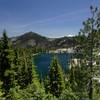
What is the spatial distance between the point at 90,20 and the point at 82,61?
4.11m

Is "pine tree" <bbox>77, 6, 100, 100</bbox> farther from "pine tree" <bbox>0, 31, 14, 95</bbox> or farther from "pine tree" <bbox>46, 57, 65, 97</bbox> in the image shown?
"pine tree" <bbox>46, 57, 65, 97</bbox>

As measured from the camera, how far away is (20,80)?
6278cm

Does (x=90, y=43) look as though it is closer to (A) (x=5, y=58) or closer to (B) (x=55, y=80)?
(A) (x=5, y=58)

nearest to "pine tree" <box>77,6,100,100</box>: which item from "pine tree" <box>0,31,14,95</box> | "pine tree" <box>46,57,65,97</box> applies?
"pine tree" <box>0,31,14,95</box>

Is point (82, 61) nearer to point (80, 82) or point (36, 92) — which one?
point (80, 82)

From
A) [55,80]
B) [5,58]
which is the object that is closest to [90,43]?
[5,58]

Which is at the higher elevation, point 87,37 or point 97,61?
point 87,37

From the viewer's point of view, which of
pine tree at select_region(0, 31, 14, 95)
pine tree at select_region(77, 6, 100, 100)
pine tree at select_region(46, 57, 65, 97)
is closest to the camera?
pine tree at select_region(77, 6, 100, 100)

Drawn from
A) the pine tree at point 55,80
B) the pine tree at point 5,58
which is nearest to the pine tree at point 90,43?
the pine tree at point 5,58

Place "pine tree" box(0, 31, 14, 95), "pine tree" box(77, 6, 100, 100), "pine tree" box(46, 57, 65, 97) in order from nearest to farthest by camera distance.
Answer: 1. "pine tree" box(77, 6, 100, 100)
2. "pine tree" box(0, 31, 14, 95)
3. "pine tree" box(46, 57, 65, 97)

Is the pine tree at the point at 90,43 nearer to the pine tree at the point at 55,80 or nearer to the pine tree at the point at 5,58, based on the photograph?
the pine tree at the point at 5,58

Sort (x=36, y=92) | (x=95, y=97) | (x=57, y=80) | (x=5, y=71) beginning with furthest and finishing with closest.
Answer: (x=57, y=80), (x=5, y=71), (x=36, y=92), (x=95, y=97)

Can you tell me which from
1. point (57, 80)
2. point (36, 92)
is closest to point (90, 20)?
point (36, 92)

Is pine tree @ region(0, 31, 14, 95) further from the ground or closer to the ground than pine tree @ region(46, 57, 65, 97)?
further from the ground
